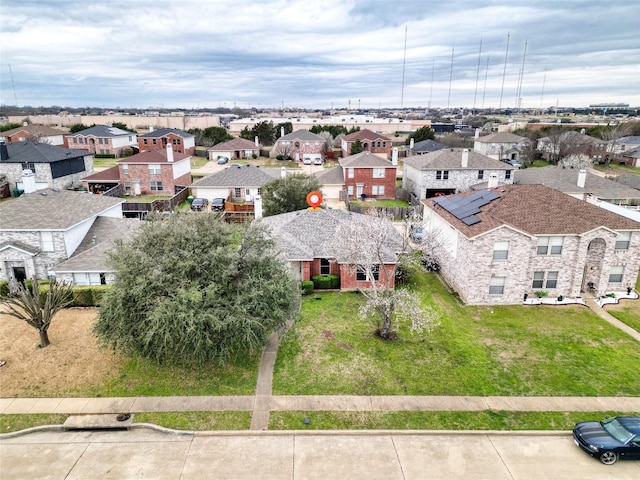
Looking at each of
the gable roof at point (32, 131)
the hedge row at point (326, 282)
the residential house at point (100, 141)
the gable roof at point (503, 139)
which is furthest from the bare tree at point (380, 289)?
the gable roof at point (32, 131)

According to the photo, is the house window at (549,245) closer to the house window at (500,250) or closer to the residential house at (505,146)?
the house window at (500,250)

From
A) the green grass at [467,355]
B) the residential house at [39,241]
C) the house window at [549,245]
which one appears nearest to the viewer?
the green grass at [467,355]

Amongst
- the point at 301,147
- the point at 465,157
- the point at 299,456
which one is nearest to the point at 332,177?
the point at 465,157

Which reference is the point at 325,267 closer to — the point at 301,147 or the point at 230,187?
the point at 230,187

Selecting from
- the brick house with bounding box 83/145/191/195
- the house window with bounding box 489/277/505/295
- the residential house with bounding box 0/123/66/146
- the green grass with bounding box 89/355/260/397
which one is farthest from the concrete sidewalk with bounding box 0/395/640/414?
the residential house with bounding box 0/123/66/146

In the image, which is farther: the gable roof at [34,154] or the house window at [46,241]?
the gable roof at [34,154]

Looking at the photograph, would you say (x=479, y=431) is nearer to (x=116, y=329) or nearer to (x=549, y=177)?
(x=116, y=329)
